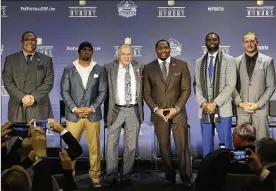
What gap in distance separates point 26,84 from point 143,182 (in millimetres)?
1787

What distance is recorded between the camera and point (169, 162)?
5.68 metres

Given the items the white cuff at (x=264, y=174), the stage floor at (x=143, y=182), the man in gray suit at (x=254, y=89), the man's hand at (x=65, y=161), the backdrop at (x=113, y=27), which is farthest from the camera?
the backdrop at (x=113, y=27)

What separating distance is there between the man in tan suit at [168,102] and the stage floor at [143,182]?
0.40ft

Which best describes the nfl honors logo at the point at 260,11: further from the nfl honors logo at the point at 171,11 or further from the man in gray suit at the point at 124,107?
the man in gray suit at the point at 124,107

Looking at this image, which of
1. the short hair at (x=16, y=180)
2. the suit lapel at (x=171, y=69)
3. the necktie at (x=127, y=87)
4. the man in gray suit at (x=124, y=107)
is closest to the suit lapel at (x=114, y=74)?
the man in gray suit at (x=124, y=107)

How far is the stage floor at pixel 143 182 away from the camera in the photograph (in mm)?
5555

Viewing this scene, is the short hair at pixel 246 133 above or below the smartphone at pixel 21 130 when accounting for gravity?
below

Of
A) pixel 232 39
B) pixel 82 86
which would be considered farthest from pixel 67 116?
pixel 232 39

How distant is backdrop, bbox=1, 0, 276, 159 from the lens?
7.17 metres

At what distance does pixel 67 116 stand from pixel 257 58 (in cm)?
232

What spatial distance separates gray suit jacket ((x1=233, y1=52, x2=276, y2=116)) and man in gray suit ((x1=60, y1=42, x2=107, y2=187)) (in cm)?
161

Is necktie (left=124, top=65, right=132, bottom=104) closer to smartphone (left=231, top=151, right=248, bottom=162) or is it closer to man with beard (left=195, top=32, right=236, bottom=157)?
man with beard (left=195, top=32, right=236, bottom=157)

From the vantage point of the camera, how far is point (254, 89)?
5812 mm

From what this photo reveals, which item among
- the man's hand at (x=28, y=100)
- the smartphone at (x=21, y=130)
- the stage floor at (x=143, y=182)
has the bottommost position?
the stage floor at (x=143, y=182)
